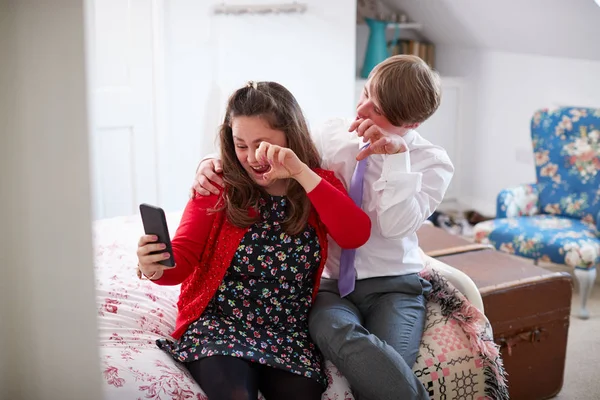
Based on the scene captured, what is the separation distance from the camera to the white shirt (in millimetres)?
1614

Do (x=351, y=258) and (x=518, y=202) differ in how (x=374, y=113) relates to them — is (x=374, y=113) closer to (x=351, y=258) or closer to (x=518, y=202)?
(x=351, y=258)

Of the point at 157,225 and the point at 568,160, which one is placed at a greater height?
the point at 157,225

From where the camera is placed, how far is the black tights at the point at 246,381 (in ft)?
4.37

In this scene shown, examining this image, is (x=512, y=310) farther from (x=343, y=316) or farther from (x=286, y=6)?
(x=286, y=6)

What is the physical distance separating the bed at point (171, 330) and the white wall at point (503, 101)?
2.23 m

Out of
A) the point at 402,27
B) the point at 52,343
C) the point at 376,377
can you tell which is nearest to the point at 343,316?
the point at 376,377

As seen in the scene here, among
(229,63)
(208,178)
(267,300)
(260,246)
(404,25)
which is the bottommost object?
(267,300)

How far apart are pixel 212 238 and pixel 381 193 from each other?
1.31 ft

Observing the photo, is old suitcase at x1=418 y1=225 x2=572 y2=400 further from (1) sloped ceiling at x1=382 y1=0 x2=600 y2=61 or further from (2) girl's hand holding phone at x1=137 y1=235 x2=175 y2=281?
(1) sloped ceiling at x1=382 y1=0 x2=600 y2=61

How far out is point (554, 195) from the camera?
10.5 feet

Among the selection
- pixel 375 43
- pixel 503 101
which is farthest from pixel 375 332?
pixel 503 101

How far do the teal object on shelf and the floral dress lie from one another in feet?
8.77

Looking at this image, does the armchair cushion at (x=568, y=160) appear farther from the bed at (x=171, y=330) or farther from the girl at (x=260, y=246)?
the girl at (x=260, y=246)

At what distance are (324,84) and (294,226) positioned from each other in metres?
2.18
